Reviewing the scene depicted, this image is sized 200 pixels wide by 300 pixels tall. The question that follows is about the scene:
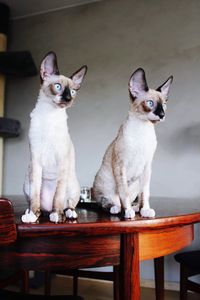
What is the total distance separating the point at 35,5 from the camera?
316 centimetres

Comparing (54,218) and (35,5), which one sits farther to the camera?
(35,5)

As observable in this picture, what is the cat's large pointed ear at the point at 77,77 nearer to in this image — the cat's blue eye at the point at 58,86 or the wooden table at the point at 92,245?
the cat's blue eye at the point at 58,86

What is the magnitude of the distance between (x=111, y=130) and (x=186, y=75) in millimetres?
742

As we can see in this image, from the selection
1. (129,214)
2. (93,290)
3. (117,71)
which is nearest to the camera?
(129,214)

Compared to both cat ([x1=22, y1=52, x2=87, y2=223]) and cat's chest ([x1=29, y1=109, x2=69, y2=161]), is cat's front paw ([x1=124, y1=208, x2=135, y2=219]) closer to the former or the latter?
cat ([x1=22, y1=52, x2=87, y2=223])

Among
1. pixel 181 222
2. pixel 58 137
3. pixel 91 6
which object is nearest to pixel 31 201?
pixel 58 137

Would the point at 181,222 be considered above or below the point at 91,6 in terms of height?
below

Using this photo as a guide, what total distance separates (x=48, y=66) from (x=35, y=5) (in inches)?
96.0

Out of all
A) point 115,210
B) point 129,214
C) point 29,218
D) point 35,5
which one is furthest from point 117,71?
point 29,218

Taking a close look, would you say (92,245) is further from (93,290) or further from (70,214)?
(93,290)

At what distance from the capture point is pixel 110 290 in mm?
2582

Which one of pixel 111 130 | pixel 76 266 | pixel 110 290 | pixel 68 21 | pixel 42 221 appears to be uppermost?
pixel 68 21

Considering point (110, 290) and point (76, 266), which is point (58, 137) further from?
point (110, 290)

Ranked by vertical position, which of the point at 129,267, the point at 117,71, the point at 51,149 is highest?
the point at 117,71
